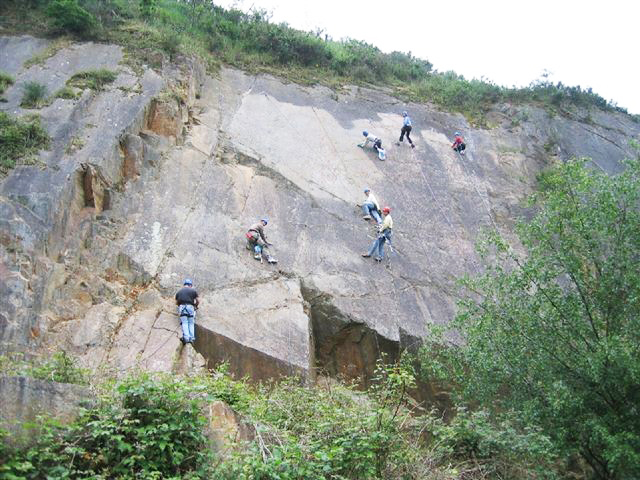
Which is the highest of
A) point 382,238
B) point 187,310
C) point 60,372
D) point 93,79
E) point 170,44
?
point 170,44

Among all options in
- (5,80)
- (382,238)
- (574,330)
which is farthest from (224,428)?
(5,80)

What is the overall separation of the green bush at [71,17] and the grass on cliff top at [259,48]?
1.1 inches

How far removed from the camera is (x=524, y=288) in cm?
1077

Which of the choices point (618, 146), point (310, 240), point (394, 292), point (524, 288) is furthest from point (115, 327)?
point (618, 146)

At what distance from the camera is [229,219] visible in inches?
591

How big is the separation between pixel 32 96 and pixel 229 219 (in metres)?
5.61

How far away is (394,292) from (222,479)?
356 inches

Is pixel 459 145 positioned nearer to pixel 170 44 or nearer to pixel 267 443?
pixel 170 44

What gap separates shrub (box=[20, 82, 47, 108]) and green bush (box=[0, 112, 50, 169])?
2.76 ft

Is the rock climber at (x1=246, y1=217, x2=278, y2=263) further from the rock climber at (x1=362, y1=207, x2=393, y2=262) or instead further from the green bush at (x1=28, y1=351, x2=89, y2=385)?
the green bush at (x1=28, y1=351, x2=89, y2=385)

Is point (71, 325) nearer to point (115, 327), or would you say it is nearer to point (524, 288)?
point (115, 327)

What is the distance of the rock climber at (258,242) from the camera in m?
14.3

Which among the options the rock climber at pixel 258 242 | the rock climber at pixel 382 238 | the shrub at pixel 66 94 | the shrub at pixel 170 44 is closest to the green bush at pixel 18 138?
the shrub at pixel 66 94

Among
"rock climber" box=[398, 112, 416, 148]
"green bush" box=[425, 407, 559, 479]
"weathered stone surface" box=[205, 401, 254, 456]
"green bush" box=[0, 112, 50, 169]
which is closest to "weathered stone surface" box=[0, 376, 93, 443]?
"weathered stone surface" box=[205, 401, 254, 456]
